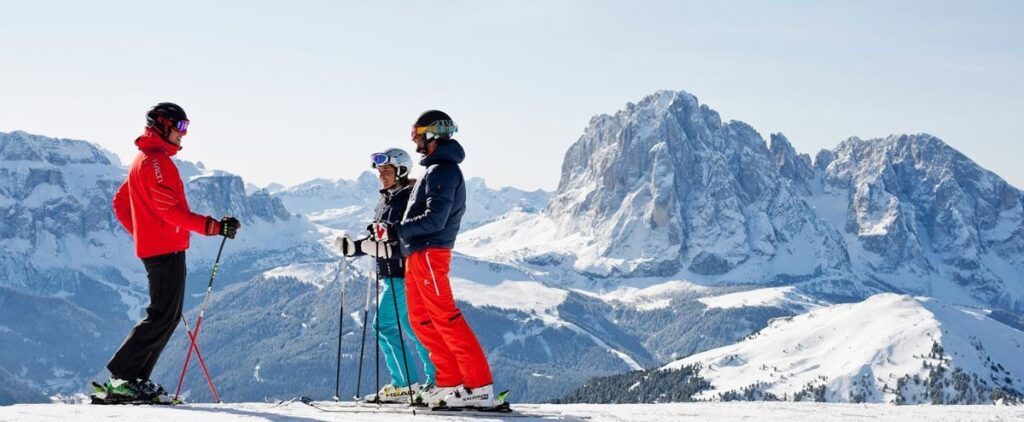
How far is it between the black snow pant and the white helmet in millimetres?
3546

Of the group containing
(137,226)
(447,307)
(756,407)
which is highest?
(137,226)

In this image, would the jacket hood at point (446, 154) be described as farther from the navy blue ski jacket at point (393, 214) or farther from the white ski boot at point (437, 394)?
the white ski boot at point (437, 394)

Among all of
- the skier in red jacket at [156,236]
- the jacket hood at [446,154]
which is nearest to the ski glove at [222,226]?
the skier in red jacket at [156,236]

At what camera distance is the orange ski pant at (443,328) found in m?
12.9

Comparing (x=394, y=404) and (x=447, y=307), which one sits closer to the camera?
(x=447, y=307)

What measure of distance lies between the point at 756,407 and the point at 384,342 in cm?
567

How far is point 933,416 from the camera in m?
14.4

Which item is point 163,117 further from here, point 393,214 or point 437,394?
point 437,394

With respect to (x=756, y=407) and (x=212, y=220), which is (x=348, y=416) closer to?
(x=212, y=220)

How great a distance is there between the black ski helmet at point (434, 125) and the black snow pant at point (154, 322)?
3.80 meters

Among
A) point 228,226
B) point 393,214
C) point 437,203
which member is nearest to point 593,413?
point 437,203

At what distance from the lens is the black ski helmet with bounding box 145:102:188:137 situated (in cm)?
1413

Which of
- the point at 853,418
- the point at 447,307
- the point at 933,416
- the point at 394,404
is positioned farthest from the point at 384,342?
Answer: the point at 933,416

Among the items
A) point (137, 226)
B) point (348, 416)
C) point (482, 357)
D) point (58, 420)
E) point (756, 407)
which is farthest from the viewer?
point (756, 407)
